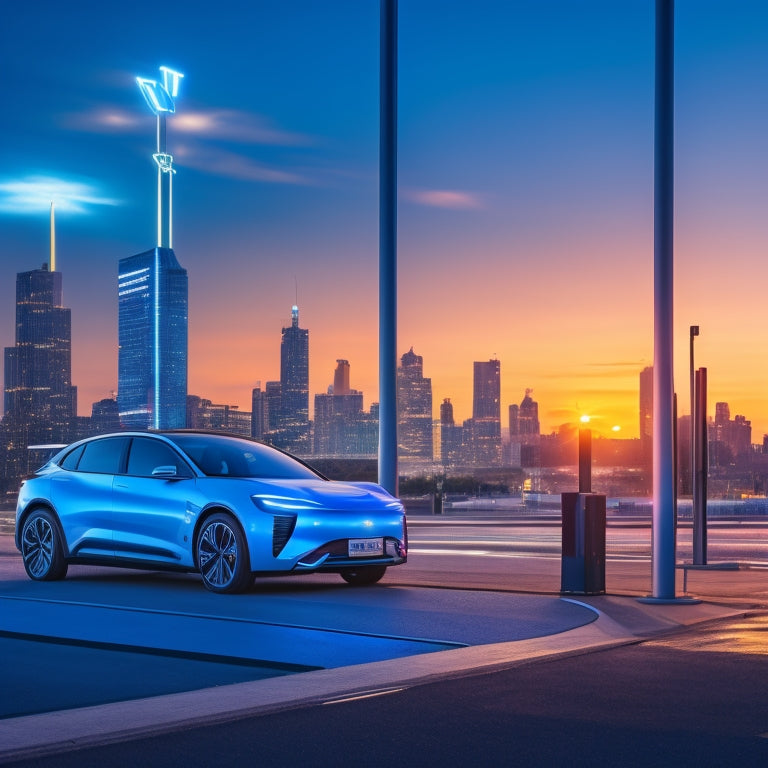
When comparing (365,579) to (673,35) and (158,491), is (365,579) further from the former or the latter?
(673,35)

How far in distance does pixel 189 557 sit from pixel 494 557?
23.1 ft

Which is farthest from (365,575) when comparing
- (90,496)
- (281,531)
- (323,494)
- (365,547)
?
(90,496)

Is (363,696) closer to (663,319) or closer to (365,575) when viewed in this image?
(663,319)

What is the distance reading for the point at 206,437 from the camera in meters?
14.0

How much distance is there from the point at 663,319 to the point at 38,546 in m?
7.02

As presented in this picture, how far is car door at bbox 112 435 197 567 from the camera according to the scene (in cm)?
1305

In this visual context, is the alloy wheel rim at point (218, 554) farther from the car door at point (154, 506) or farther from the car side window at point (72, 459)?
the car side window at point (72, 459)

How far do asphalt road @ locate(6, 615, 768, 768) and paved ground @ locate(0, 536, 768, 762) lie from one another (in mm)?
265

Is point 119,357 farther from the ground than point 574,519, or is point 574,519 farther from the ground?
point 119,357

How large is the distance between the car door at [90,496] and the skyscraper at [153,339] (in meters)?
114

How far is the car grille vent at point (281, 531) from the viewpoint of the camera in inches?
488

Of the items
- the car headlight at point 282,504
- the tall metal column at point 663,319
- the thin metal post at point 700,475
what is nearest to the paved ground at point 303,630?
the tall metal column at point 663,319

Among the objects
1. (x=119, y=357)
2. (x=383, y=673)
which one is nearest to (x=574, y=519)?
Answer: (x=383, y=673)

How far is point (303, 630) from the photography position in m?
9.94
